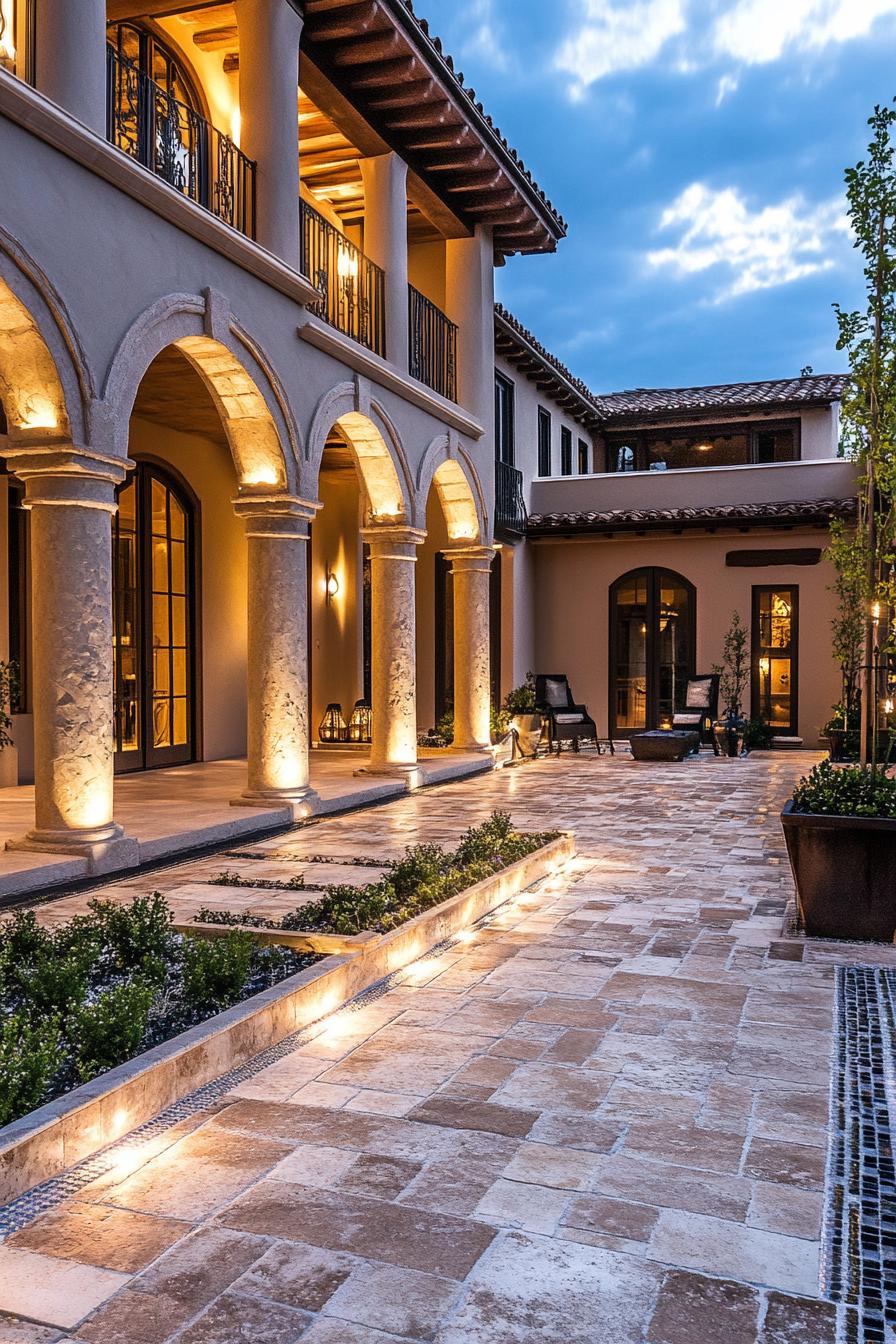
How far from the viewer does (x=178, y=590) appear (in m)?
12.9

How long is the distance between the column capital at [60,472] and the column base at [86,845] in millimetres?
1995

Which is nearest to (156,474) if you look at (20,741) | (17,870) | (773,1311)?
(20,741)

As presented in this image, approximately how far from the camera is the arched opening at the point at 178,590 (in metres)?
11.9

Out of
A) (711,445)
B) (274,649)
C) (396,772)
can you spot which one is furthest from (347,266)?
(711,445)

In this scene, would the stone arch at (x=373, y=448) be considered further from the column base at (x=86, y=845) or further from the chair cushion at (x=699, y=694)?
the chair cushion at (x=699, y=694)

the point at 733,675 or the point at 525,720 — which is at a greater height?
the point at 733,675

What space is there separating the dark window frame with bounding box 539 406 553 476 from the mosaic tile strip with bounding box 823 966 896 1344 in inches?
630

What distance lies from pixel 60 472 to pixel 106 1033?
4048mm

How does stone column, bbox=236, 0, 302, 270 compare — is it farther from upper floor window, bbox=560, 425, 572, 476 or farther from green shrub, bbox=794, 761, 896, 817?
upper floor window, bbox=560, 425, 572, 476

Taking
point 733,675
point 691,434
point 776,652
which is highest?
point 691,434

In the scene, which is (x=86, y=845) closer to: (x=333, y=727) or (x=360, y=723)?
(x=360, y=723)

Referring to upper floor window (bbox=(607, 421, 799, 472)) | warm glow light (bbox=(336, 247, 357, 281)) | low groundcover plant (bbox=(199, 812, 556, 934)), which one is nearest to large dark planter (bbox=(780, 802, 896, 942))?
low groundcover plant (bbox=(199, 812, 556, 934))

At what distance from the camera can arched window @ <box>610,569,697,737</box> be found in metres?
18.5

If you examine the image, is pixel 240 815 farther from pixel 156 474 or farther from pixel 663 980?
pixel 156 474
